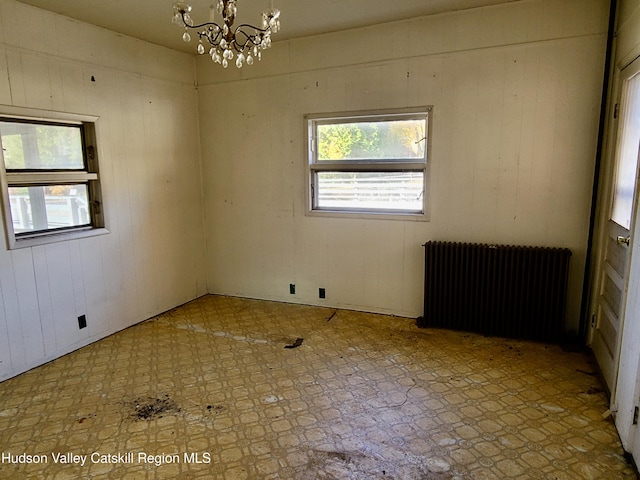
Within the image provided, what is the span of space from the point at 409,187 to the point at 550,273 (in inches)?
55.3

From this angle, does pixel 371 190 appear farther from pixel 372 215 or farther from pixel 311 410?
pixel 311 410

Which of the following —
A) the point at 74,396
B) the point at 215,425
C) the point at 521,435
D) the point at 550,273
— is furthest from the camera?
the point at 550,273

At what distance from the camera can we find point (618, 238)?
250 cm

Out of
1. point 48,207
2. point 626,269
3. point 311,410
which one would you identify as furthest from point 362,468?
point 48,207

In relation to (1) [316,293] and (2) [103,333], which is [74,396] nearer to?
(2) [103,333]

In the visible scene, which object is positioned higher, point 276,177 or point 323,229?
point 276,177

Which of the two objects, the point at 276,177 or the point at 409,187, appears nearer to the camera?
the point at 409,187

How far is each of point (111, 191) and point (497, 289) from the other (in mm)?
3551

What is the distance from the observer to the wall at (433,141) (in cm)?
322

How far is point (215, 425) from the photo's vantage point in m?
2.39

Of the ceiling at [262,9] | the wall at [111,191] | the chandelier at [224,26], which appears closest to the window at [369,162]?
the ceiling at [262,9]

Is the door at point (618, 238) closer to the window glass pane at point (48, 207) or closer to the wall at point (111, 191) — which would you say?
the wall at point (111, 191)

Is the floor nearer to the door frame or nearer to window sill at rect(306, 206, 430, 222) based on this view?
the door frame

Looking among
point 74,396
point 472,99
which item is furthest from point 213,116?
point 74,396
